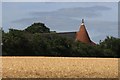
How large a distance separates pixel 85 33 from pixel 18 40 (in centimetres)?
6956

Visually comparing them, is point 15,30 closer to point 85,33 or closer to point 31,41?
point 31,41

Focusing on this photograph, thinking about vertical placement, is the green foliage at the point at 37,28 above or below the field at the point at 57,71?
above

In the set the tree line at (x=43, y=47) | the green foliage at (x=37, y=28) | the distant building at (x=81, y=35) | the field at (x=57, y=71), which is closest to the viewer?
the field at (x=57, y=71)

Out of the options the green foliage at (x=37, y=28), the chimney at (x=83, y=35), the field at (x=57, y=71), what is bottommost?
the field at (x=57, y=71)

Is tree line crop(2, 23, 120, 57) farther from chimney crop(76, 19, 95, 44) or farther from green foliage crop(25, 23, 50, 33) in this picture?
chimney crop(76, 19, 95, 44)

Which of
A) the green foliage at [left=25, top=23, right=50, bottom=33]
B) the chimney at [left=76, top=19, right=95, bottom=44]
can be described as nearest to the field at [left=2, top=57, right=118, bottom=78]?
the green foliage at [left=25, top=23, right=50, bottom=33]

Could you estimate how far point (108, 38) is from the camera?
413 ft

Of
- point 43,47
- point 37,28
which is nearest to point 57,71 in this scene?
point 43,47

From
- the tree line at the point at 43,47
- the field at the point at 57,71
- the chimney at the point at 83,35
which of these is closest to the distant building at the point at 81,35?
the chimney at the point at 83,35

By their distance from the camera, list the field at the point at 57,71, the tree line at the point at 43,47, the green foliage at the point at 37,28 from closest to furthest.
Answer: the field at the point at 57,71 < the tree line at the point at 43,47 < the green foliage at the point at 37,28

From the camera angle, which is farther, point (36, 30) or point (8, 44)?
point (36, 30)

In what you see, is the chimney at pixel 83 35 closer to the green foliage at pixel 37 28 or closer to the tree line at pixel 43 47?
the green foliage at pixel 37 28

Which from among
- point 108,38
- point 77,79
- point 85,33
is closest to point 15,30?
point 108,38

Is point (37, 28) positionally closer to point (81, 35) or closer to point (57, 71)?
point (81, 35)
